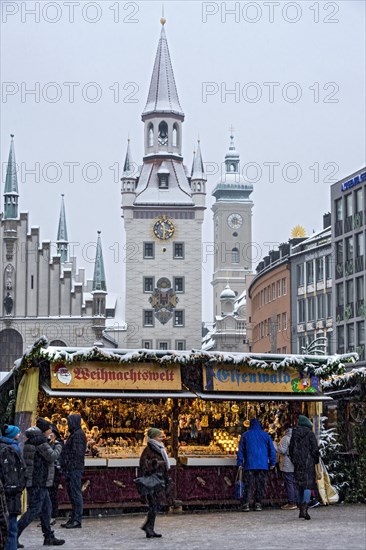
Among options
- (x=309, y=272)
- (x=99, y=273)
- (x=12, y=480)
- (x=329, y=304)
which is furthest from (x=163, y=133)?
(x=12, y=480)

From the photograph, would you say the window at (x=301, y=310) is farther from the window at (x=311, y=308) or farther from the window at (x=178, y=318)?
the window at (x=178, y=318)

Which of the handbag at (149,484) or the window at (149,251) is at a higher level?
the window at (149,251)

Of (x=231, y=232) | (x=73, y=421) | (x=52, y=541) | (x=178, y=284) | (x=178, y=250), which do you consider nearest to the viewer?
(x=52, y=541)

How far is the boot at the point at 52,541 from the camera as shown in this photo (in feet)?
43.9

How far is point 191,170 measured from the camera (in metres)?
103

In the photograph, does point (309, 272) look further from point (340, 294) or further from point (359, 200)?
point (359, 200)

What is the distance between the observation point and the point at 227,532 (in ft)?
47.1

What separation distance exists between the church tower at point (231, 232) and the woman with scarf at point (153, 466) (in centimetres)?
14198

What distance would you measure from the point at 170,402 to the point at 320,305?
170 feet

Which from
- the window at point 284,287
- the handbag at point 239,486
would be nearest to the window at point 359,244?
the window at point 284,287

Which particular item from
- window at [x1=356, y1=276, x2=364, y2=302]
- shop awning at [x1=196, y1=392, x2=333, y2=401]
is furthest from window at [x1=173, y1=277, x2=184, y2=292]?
shop awning at [x1=196, y1=392, x2=333, y2=401]

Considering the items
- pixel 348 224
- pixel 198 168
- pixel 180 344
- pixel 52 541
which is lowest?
pixel 52 541

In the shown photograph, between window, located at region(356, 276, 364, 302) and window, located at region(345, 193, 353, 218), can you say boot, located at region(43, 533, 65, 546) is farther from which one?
window, located at region(345, 193, 353, 218)

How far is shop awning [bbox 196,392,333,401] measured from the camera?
17641 mm
